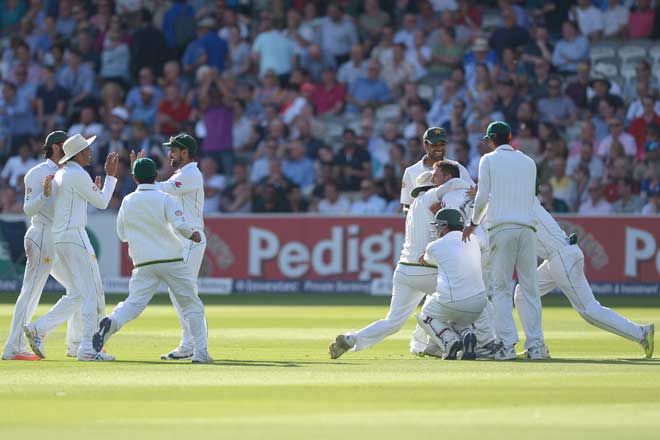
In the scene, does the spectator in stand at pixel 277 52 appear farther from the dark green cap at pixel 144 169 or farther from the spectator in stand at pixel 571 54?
the dark green cap at pixel 144 169

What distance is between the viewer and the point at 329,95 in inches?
1061

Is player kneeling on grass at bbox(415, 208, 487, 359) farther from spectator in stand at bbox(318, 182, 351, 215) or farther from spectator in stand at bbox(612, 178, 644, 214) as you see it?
spectator in stand at bbox(318, 182, 351, 215)

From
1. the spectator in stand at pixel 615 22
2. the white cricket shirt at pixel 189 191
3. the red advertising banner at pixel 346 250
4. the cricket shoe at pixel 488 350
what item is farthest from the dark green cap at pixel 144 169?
the spectator in stand at pixel 615 22

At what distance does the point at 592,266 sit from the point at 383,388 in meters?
13.9

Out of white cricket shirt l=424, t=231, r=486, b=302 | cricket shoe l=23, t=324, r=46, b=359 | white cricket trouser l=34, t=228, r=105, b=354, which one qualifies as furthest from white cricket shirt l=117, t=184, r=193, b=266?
white cricket shirt l=424, t=231, r=486, b=302

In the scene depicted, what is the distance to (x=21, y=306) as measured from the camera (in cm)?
1275

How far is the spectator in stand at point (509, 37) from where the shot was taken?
25.9 meters

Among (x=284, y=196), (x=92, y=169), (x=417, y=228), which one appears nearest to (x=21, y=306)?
(x=417, y=228)

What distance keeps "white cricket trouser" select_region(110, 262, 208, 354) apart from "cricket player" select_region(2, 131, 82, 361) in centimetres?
106

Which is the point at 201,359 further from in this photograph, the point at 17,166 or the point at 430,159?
the point at 17,166

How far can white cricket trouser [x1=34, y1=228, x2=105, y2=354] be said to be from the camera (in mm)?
12594

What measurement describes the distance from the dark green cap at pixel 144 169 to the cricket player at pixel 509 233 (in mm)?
2690

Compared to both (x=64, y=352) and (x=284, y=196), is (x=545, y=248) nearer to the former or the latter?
(x=64, y=352)

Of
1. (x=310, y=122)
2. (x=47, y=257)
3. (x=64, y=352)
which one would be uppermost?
(x=310, y=122)
